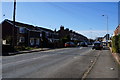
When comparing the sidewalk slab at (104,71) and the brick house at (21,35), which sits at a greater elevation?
the brick house at (21,35)

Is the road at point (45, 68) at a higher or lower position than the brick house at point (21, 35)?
lower

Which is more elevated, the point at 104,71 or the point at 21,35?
the point at 21,35

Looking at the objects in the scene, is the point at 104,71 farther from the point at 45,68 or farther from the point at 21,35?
the point at 21,35

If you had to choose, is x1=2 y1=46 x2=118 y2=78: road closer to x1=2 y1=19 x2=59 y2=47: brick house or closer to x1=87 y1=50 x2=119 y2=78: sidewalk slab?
x1=87 y1=50 x2=119 y2=78: sidewalk slab

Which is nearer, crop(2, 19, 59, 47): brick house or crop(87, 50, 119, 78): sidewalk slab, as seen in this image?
crop(87, 50, 119, 78): sidewalk slab

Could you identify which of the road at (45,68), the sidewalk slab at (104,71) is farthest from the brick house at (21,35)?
the sidewalk slab at (104,71)

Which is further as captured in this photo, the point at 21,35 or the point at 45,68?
the point at 21,35

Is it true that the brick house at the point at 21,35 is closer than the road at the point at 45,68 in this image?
No

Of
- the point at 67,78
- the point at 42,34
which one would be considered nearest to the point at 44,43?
the point at 42,34

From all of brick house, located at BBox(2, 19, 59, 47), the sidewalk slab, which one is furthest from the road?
brick house, located at BBox(2, 19, 59, 47)

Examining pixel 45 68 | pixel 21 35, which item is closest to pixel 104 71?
pixel 45 68

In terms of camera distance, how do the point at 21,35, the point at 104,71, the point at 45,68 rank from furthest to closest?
1. the point at 21,35
2. the point at 45,68
3. the point at 104,71

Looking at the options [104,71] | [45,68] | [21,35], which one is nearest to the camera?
[104,71]

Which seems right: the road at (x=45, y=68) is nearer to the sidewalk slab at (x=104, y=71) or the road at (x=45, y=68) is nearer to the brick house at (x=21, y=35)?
the sidewalk slab at (x=104, y=71)
